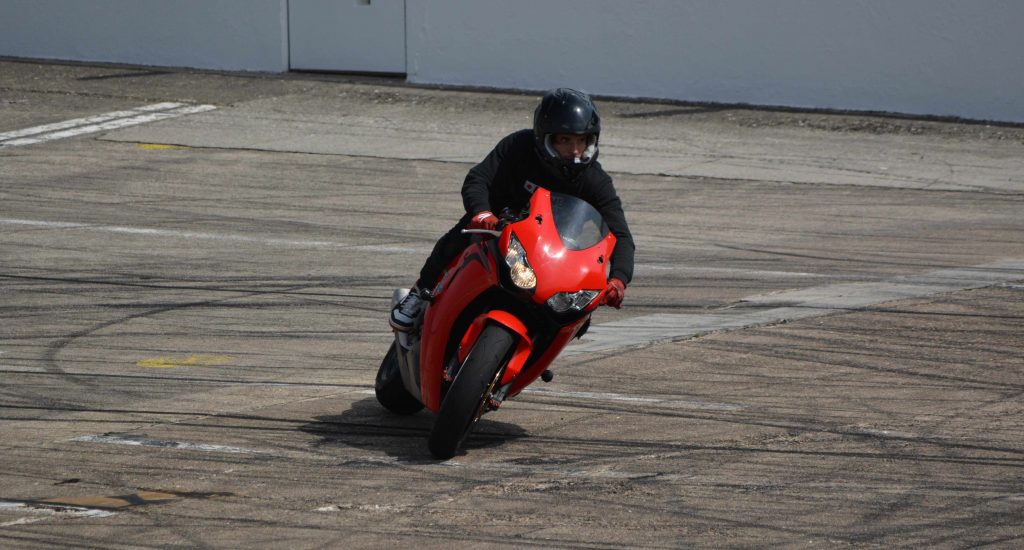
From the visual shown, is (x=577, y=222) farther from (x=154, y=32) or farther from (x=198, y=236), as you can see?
(x=154, y=32)

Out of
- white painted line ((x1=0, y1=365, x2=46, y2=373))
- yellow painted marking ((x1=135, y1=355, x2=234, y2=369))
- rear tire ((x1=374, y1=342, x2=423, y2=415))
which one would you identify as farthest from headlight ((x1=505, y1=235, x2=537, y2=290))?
white painted line ((x1=0, y1=365, x2=46, y2=373))

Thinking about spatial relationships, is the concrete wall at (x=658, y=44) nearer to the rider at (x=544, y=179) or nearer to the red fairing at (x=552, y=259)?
the rider at (x=544, y=179)

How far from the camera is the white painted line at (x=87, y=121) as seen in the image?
16.9 m

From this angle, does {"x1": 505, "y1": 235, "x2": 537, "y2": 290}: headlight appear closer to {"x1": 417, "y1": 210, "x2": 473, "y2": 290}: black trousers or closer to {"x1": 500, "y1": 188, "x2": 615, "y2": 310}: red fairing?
{"x1": 500, "y1": 188, "x2": 615, "y2": 310}: red fairing

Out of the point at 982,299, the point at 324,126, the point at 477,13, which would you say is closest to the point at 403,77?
the point at 477,13

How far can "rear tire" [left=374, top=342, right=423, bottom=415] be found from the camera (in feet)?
22.9

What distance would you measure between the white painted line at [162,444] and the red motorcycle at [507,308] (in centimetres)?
83

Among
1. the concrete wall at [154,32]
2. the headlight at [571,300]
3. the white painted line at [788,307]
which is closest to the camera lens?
the headlight at [571,300]

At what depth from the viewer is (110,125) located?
57.5 feet

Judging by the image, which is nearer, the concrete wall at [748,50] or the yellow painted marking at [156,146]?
the yellow painted marking at [156,146]

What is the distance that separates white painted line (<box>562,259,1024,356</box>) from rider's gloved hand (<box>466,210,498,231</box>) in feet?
7.53

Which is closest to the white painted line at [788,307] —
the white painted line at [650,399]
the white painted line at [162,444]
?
the white painted line at [650,399]

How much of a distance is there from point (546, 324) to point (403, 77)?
15.1 meters

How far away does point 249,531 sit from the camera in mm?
5305
